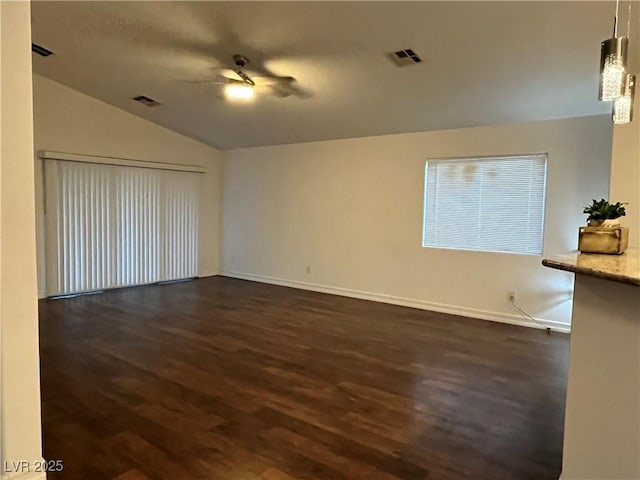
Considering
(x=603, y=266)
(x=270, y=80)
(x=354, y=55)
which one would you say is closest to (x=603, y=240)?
(x=603, y=266)

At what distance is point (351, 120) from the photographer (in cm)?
555

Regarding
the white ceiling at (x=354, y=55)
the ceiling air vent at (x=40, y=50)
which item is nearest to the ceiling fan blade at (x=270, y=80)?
the white ceiling at (x=354, y=55)

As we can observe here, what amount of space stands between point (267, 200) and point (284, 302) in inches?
81.4

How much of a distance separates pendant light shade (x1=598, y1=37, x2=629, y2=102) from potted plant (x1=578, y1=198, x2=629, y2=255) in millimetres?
546

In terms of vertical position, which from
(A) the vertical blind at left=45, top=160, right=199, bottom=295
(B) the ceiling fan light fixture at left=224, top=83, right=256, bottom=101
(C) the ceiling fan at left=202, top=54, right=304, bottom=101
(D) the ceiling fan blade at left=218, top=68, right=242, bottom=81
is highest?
(D) the ceiling fan blade at left=218, top=68, right=242, bottom=81

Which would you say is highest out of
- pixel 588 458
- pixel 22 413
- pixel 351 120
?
pixel 351 120

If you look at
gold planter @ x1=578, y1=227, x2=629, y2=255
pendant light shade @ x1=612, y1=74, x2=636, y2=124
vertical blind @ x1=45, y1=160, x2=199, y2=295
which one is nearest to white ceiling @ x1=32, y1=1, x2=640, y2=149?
pendant light shade @ x1=612, y1=74, x2=636, y2=124

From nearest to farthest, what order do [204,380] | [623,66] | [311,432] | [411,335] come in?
[623,66]
[311,432]
[204,380]
[411,335]

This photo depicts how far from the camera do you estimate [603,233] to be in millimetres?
2111

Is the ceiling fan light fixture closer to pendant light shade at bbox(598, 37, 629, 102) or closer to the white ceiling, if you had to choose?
the white ceiling

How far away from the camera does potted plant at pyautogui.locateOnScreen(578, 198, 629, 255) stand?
6.89 ft

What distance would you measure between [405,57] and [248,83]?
1.39 metres

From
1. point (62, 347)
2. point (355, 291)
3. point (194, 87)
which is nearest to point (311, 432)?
point (62, 347)

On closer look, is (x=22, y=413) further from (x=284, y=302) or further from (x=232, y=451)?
(x=284, y=302)
